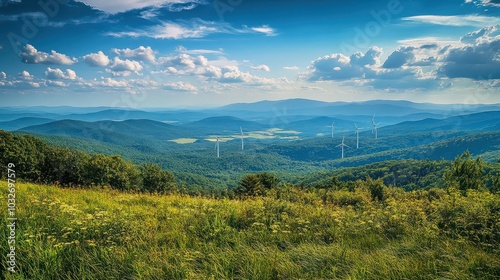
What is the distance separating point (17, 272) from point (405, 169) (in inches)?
6843

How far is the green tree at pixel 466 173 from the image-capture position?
3753cm

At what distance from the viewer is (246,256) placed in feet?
19.4

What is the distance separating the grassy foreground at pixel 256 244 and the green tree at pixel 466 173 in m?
35.6

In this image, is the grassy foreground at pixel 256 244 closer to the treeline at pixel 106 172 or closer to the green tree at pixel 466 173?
the treeline at pixel 106 172

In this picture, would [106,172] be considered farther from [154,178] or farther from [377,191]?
[377,191]

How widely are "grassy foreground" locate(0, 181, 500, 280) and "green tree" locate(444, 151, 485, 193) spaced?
117 ft

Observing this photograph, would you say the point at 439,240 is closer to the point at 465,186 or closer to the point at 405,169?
the point at 465,186

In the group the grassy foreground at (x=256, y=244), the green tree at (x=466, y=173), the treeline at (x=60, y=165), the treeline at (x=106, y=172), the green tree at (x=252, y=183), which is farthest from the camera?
the treeline at (x=60, y=165)

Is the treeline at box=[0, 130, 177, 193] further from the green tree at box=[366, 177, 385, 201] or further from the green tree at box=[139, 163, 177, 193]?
the green tree at box=[366, 177, 385, 201]

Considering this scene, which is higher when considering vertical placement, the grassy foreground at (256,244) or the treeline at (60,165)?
the grassy foreground at (256,244)

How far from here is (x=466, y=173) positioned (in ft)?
126

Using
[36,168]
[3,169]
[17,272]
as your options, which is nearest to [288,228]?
[17,272]

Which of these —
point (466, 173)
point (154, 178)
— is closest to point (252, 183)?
point (154, 178)

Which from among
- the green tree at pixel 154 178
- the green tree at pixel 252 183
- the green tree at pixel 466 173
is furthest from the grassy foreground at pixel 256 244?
the green tree at pixel 154 178
